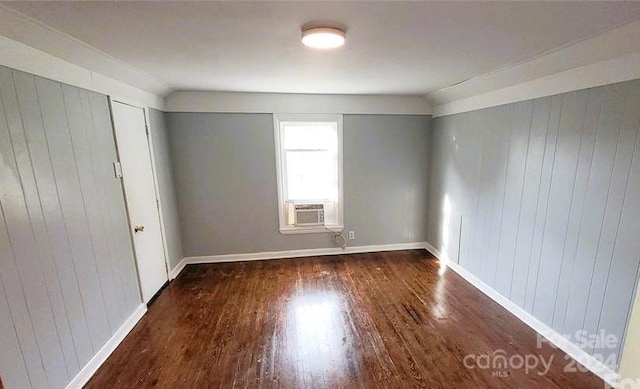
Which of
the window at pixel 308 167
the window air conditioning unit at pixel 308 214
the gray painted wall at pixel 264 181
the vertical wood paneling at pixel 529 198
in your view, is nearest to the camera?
the vertical wood paneling at pixel 529 198

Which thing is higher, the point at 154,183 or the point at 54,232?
the point at 154,183

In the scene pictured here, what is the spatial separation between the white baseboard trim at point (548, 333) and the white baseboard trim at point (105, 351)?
135 inches

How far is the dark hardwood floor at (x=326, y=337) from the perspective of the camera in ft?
6.35

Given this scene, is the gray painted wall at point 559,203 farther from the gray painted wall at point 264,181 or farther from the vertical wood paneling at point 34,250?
the vertical wood paneling at point 34,250

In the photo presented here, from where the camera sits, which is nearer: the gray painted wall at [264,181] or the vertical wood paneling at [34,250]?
the vertical wood paneling at [34,250]

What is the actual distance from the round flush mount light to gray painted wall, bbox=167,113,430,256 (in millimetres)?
2119

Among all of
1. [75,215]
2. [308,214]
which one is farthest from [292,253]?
[75,215]

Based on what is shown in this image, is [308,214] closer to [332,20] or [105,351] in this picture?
[105,351]

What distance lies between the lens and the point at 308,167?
3955 millimetres

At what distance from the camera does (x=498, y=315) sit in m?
2.62

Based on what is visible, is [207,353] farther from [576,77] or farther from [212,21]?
[576,77]

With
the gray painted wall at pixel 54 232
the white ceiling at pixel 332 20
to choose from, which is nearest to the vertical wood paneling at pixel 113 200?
the gray painted wall at pixel 54 232

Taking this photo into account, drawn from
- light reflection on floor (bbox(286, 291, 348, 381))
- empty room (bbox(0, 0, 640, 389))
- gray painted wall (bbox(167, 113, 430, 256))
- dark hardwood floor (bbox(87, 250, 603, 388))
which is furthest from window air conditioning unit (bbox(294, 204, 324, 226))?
light reflection on floor (bbox(286, 291, 348, 381))

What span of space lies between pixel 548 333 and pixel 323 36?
2796 millimetres
